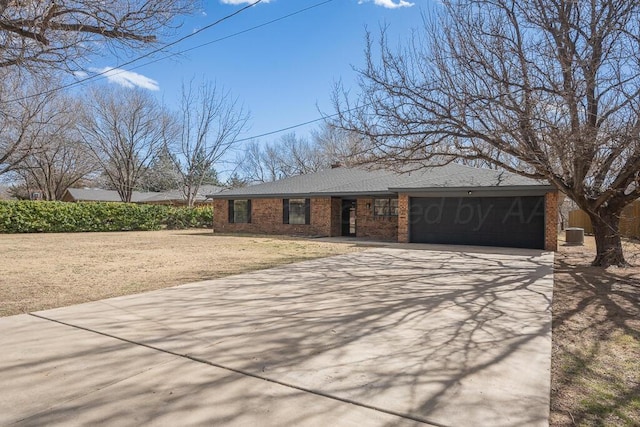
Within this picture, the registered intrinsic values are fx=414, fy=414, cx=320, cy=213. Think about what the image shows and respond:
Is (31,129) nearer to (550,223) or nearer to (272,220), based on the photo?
(272,220)

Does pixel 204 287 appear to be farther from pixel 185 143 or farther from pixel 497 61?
pixel 185 143

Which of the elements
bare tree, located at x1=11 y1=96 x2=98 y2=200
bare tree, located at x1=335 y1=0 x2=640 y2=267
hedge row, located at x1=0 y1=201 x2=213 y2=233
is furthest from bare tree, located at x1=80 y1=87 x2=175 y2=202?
bare tree, located at x1=335 y1=0 x2=640 y2=267

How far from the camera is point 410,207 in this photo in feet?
54.8

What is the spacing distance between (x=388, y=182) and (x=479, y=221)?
4381 mm

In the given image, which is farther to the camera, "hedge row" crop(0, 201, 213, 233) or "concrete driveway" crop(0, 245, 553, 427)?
"hedge row" crop(0, 201, 213, 233)

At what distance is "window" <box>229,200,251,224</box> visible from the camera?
72.6 feet

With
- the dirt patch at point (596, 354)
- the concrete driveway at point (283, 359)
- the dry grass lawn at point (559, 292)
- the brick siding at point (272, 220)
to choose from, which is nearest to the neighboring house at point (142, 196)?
the brick siding at point (272, 220)

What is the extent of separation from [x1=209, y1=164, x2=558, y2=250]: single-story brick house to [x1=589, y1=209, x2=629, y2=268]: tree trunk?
2899 millimetres

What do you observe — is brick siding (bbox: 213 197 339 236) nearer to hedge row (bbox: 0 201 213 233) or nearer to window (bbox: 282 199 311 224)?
window (bbox: 282 199 311 224)

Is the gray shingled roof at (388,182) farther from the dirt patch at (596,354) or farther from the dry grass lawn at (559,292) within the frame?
Result: the dirt patch at (596,354)

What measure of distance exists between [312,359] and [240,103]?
30460 mm

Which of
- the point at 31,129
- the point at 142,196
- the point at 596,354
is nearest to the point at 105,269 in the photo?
the point at 596,354

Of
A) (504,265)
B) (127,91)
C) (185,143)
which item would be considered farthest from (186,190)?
(504,265)

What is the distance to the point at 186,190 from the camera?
36656 mm
